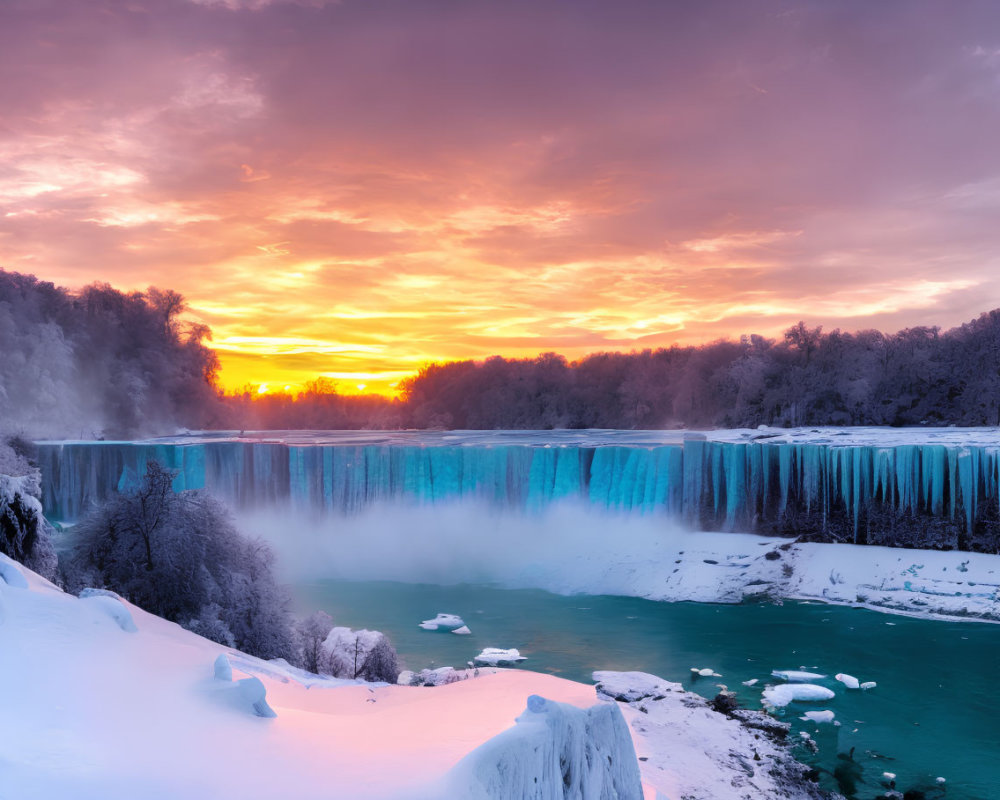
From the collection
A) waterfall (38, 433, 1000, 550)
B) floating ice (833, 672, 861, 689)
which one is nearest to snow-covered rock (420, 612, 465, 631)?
floating ice (833, 672, 861, 689)

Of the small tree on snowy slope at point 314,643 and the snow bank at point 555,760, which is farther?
the small tree on snowy slope at point 314,643

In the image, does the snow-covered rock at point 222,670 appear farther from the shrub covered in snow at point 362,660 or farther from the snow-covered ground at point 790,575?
the snow-covered ground at point 790,575

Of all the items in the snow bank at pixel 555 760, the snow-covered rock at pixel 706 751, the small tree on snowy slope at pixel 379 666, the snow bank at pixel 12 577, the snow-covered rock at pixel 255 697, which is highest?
the snow bank at pixel 12 577

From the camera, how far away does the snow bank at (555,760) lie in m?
5.44

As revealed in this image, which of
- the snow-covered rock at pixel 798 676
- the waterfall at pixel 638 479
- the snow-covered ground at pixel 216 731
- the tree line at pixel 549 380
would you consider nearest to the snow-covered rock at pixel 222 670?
the snow-covered ground at pixel 216 731

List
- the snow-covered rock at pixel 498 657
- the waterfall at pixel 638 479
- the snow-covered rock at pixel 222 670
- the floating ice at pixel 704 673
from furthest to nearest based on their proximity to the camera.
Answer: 1. the waterfall at pixel 638 479
2. the snow-covered rock at pixel 498 657
3. the floating ice at pixel 704 673
4. the snow-covered rock at pixel 222 670

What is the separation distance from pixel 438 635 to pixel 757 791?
10.3 meters

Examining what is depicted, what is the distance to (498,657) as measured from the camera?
648 inches

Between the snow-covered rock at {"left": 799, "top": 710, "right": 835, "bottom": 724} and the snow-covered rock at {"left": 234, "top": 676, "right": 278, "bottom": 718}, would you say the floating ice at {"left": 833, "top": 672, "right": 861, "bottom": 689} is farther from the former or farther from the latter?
the snow-covered rock at {"left": 234, "top": 676, "right": 278, "bottom": 718}

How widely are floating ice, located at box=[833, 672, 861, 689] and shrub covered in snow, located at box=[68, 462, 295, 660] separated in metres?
10.7

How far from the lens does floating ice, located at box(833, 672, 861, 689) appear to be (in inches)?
578

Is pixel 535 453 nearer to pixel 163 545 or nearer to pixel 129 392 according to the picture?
pixel 163 545

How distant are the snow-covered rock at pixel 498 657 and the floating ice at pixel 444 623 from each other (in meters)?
2.66

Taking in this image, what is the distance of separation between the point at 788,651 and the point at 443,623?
8565 millimetres
